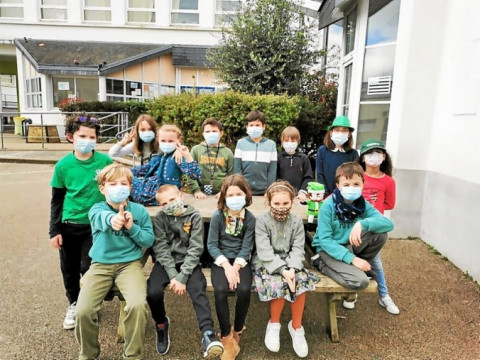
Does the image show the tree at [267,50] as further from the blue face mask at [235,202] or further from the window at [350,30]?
the blue face mask at [235,202]

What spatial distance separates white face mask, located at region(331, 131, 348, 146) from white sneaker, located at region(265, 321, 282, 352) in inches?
80.4

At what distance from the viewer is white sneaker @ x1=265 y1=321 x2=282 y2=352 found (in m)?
2.79

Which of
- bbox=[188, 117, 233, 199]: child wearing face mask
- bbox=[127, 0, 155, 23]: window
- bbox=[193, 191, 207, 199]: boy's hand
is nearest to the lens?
bbox=[193, 191, 207, 199]: boy's hand

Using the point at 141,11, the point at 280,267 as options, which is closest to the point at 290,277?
the point at 280,267

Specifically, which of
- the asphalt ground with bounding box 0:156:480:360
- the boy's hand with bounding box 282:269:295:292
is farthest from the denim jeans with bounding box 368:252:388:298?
the boy's hand with bounding box 282:269:295:292

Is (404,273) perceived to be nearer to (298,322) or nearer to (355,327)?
(355,327)

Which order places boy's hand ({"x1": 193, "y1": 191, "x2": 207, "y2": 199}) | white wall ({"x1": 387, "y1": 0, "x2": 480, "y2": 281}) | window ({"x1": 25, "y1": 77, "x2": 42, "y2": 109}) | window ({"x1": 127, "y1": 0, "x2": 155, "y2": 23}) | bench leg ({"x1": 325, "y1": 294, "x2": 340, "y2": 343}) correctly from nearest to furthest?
1. bench leg ({"x1": 325, "y1": 294, "x2": 340, "y2": 343})
2. boy's hand ({"x1": 193, "y1": 191, "x2": 207, "y2": 199})
3. white wall ({"x1": 387, "y1": 0, "x2": 480, "y2": 281})
4. window ({"x1": 25, "y1": 77, "x2": 42, "y2": 109})
5. window ({"x1": 127, "y1": 0, "x2": 155, "y2": 23})

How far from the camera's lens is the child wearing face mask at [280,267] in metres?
2.77

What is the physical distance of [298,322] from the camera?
289cm

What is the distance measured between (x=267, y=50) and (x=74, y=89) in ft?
39.0

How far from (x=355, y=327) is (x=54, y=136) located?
15.3m

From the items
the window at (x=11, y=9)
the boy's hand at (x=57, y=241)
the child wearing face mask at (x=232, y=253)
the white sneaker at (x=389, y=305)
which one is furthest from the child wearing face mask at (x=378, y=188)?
the window at (x=11, y=9)

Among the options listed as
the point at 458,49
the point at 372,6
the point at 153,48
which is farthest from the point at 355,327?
the point at 153,48

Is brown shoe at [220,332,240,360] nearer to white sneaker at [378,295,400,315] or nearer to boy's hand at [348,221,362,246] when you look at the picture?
boy's hand at [348,221,362,246]
